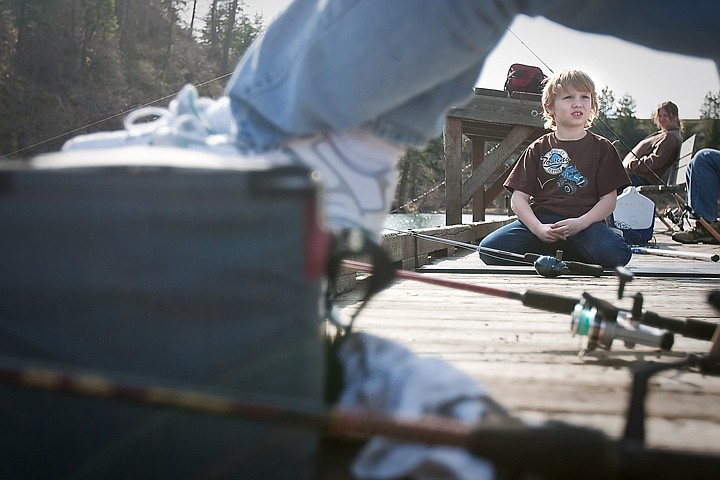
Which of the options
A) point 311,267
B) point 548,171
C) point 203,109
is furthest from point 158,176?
point 548,171

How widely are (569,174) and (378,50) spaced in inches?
125

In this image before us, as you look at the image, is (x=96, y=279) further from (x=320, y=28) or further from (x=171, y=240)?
(x=320, y=28)

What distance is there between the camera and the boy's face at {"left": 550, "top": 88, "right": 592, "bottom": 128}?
390 centimetres

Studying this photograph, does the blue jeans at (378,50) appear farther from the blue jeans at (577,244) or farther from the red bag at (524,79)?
the red bag at (524,79)

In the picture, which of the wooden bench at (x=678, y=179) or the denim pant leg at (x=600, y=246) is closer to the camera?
the denim pant leg at (x=600, y=246)

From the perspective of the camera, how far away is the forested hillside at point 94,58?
43.3 meters

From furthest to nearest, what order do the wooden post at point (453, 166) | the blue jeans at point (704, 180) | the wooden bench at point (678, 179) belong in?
1. the wooden bench at point (678, 179)
2. the wooden post at point (453, 166)
3. the blue jeans at point (704, 180)

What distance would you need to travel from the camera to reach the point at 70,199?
720 mm

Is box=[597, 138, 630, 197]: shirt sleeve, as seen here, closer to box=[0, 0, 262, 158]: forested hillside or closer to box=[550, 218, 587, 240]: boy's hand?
box=[550, 218, 587, 240]: boy's hand

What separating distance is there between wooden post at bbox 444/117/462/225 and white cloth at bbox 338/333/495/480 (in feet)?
22.2

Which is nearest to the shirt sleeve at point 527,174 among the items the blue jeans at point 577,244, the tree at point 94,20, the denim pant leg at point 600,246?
the blue jeans at point 577,244

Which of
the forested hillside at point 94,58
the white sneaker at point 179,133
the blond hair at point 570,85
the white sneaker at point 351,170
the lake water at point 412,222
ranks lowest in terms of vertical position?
the lake water at point 412,222

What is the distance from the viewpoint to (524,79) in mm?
10211

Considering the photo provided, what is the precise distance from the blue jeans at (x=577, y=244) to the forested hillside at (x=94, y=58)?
124 ft
